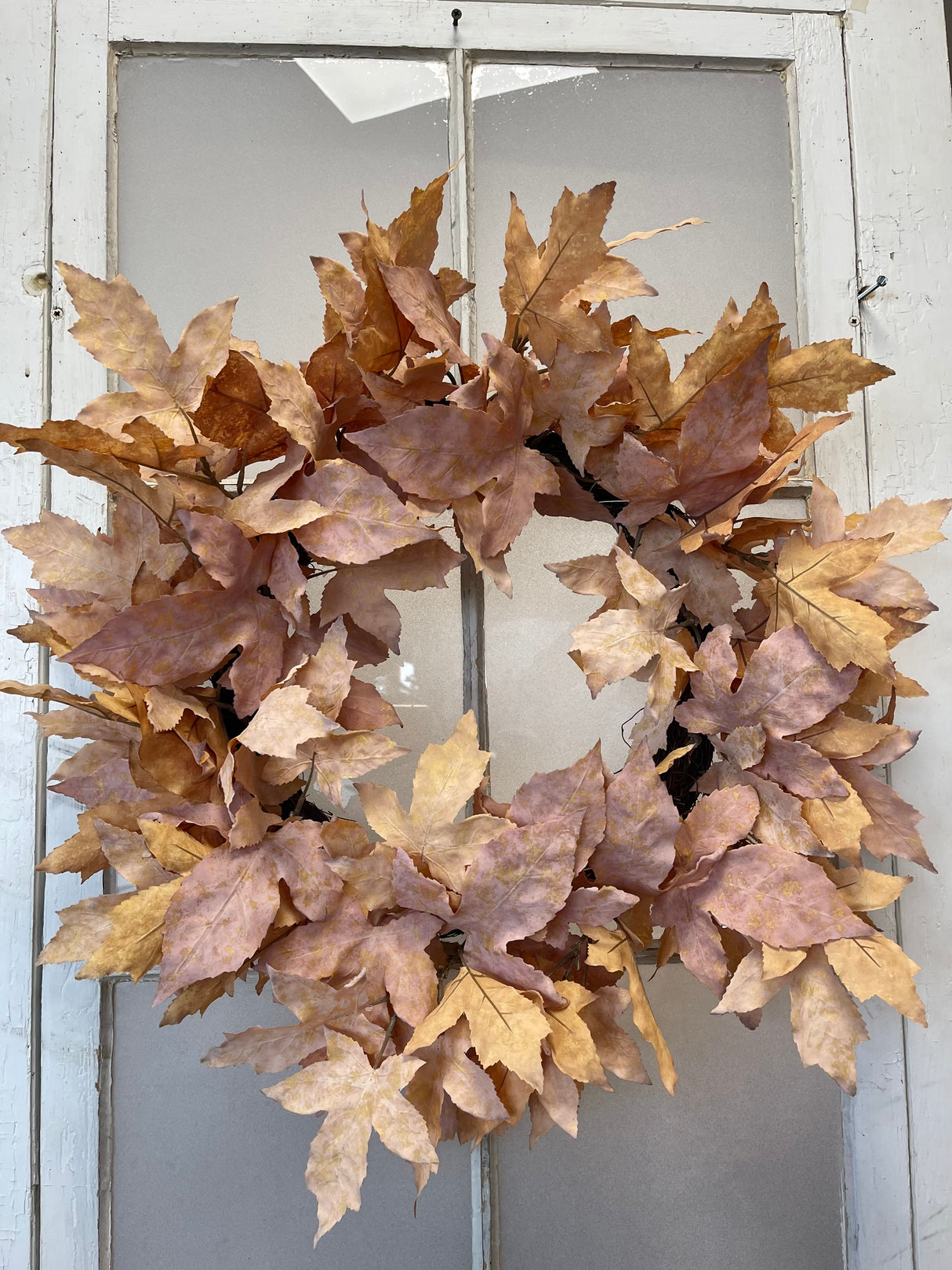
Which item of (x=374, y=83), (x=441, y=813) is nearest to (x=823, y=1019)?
(x=441, y=813)

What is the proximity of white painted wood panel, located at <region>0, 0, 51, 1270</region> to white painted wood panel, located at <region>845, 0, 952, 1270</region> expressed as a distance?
0.71m

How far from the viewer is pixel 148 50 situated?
75 cm

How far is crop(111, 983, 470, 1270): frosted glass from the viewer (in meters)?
0.69

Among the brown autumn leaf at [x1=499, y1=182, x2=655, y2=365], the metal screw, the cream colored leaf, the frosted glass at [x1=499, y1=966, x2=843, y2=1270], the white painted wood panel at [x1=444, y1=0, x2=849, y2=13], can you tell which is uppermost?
the white painted wood panel at [x1=444, y1=0, x2=849, y2=13]

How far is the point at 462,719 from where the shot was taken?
0.53m

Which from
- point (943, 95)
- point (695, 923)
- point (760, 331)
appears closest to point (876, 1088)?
point (695, 923)

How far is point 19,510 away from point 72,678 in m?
0.15

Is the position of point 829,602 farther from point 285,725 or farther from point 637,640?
point 285,725

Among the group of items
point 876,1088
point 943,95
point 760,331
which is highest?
point 943,95

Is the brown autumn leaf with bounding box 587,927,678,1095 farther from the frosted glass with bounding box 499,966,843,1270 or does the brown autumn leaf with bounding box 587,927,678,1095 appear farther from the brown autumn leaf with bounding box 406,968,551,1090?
the frosted glass with bounding box 499,966,843,1270

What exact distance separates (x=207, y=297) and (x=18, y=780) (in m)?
0.45

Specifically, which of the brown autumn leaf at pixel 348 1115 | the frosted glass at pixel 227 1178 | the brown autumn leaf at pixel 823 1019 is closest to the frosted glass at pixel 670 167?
the brown autumn leaf at pixel 823 1019

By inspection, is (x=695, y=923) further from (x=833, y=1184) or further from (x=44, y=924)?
(x=44, y=924)

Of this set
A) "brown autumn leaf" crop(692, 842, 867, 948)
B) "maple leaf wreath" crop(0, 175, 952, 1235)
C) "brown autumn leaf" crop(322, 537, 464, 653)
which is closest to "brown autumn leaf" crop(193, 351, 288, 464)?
"maple leaf wreath" crop(0, 175, 952, 1235)
